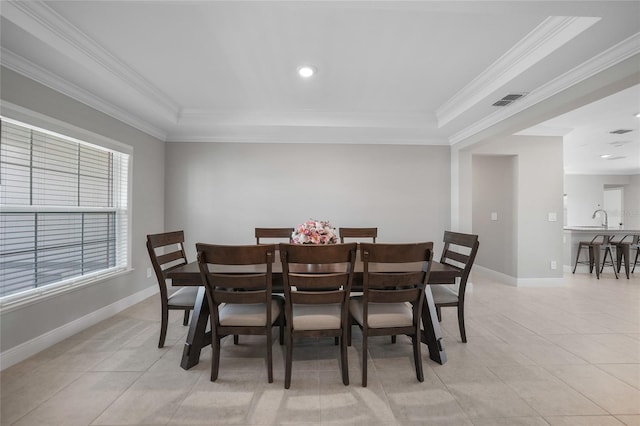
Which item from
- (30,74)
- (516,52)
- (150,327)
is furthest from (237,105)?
(516,52)

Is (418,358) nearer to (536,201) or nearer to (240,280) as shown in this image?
(240,280)

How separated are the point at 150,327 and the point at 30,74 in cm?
241

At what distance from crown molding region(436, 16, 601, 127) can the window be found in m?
3.96

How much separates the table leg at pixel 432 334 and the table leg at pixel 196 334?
5.57ft

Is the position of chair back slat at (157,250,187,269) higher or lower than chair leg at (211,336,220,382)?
higher

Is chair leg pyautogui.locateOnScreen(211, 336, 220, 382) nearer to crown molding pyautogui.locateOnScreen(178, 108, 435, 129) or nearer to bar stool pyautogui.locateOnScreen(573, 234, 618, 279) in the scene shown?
crown molding pyautogui.locateOnScreen(178, 108, 435, 129)

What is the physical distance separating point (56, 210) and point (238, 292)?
2046mm

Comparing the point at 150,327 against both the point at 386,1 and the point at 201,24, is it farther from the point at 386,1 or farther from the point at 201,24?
the point at 386,1

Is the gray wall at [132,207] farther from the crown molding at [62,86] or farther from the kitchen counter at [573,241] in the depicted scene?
the kitchen counter at [573,241]

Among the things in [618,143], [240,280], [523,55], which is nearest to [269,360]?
[240,280]

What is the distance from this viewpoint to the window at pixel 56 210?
2.15 m

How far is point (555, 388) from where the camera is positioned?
6.08 feet

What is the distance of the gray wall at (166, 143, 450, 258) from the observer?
4246 millimetres

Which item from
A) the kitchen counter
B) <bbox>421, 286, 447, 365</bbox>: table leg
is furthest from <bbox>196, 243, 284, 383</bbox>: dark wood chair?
the kitchen counter
